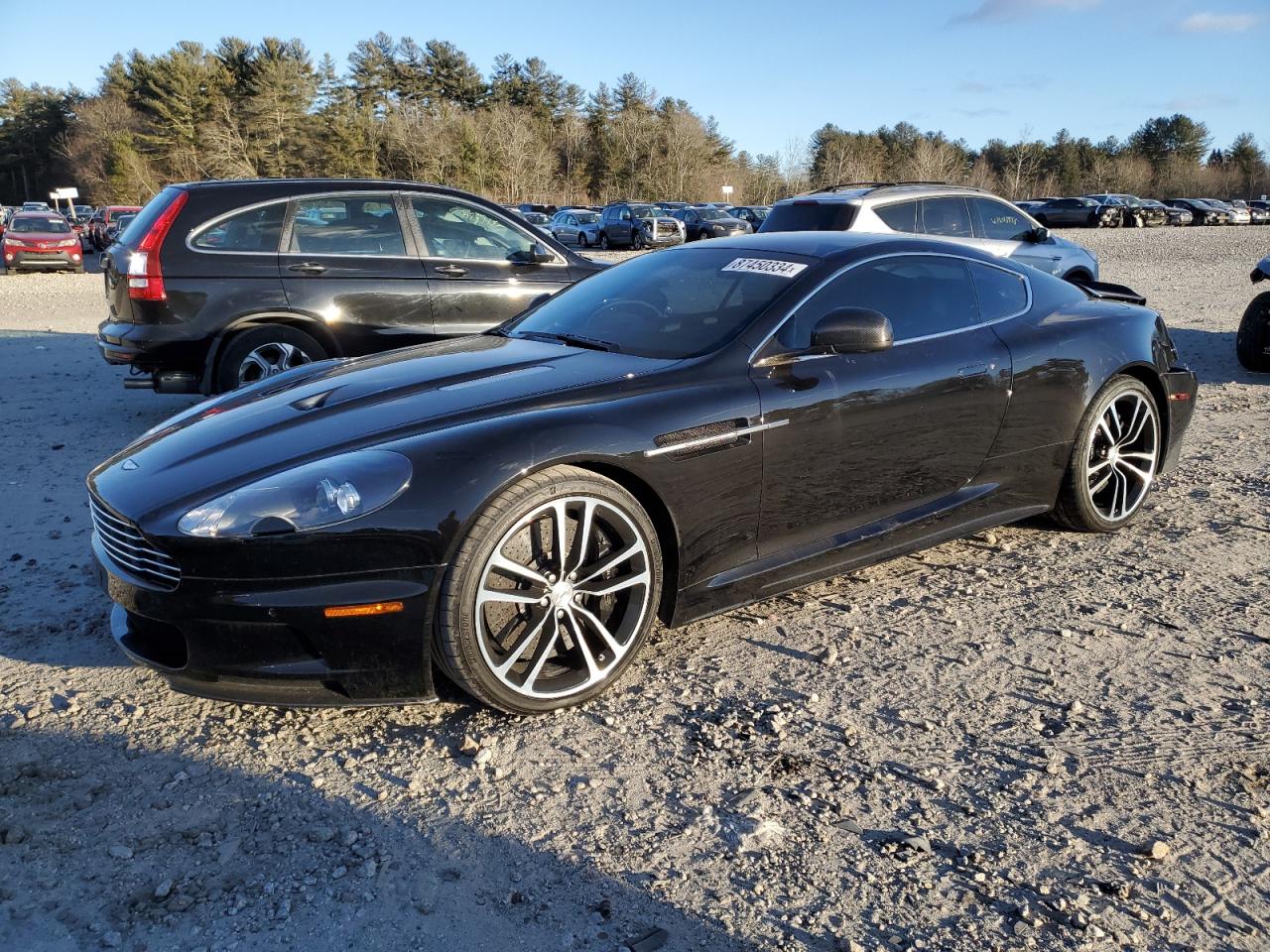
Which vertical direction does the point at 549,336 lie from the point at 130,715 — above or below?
above

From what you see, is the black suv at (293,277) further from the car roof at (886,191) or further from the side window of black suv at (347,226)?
the car roof at (886,191)

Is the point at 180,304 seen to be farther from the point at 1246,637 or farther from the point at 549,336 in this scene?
the point at 1246,637

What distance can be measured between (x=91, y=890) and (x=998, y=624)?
3.08 meters

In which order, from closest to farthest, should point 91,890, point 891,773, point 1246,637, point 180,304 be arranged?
point 91,890 → point 891,773 → point 1246,637 → point 180,304

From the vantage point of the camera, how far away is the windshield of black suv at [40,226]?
81.9 feet

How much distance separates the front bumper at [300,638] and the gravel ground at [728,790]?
209 mm

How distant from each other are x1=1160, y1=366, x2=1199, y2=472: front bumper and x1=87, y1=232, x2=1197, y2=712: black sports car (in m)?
0.12

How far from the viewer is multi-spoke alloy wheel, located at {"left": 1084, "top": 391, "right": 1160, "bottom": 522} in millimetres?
4566

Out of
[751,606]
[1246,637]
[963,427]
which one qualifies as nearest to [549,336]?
[751,606]

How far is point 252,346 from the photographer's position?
668 centimetres

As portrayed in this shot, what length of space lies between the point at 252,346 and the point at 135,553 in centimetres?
409

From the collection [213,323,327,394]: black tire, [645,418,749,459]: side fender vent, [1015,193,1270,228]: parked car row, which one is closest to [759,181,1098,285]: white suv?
[213,323,327,394]: black tire

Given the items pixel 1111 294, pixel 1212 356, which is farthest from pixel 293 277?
pixel 1212 356

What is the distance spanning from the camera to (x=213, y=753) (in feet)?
9.30
